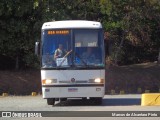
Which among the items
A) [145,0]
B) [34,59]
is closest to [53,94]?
[34,59]

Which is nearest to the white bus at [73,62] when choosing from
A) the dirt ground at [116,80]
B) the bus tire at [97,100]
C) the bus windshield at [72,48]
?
the bus windshield at [72,48]

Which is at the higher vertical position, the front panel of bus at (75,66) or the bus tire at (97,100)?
the front panel of bus at (75,66)

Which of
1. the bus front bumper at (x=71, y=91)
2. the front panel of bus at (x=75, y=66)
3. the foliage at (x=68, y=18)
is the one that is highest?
the foliage at (x=68, y=18)

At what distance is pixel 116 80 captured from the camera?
1321 inches

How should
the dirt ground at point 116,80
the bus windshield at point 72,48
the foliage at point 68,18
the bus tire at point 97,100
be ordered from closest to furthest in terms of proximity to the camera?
the bus windshield at point 72,48
the bus tire at point 97,100
the foliage at point 68,18
the dirt ground at point 116,80

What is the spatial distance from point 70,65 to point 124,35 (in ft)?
55.4

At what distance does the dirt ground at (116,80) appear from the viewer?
31.4 metres

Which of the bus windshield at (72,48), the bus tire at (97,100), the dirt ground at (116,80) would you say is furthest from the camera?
the dirt ground at (116,80)

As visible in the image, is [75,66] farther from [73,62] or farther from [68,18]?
[68,18]

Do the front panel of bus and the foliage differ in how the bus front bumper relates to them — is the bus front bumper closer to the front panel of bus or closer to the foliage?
the front panel of bus

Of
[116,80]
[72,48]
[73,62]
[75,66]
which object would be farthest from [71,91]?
[116,80]

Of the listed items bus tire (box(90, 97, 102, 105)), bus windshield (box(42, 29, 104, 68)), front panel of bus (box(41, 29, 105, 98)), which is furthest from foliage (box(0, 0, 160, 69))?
front panel of bus (box(41, 29, 105, 98))

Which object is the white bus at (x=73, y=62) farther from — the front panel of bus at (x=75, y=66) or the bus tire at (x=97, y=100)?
the bus tire at (x=97, y=100)

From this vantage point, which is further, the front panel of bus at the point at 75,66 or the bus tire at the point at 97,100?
the bus tire at the point at 97,100
